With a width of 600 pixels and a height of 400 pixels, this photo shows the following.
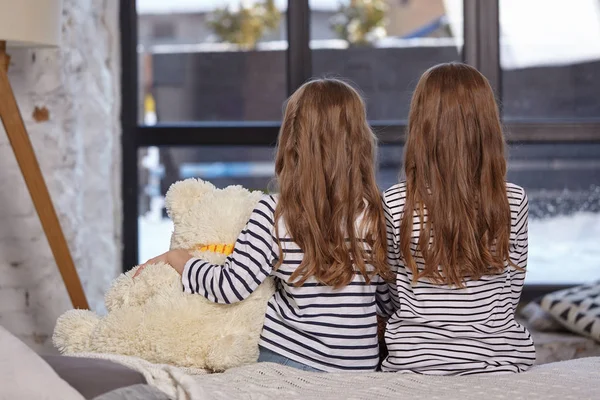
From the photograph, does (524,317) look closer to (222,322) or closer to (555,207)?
(555,207)

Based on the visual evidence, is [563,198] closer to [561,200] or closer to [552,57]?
[561,200]

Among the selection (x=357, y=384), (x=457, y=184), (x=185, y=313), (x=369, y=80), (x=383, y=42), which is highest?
(x=383, y=42)

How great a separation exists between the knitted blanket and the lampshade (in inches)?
38.4

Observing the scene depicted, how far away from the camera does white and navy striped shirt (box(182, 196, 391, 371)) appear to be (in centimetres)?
167

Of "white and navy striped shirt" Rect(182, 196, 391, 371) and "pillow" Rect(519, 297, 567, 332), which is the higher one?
"white and navy striped shirt" Rect(182, 196, 391, 371)

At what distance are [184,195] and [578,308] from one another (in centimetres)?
142

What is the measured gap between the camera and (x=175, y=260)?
5.61 feet

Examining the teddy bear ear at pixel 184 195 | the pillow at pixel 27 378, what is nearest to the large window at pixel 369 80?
the teddy bear ear at pixel 184 195

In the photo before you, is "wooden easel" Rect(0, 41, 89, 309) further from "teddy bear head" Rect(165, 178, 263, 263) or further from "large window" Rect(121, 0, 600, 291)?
"large window" Rect(121, 0, 600, 291)

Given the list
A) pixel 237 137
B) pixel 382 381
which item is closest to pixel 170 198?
pixel 382 381

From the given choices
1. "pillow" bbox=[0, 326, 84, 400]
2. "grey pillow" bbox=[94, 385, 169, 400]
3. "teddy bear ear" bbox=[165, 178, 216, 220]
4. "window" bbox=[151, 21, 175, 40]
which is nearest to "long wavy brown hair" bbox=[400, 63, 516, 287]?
"teddy bear ear" bbox=[165, 178, 216, 220]

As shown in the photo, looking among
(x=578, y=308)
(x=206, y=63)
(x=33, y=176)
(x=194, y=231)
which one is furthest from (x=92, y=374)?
(x=206, y=63)

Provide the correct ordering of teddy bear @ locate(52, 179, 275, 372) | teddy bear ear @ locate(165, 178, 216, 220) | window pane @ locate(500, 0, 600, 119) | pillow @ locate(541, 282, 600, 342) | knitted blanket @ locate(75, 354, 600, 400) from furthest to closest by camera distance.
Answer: window pane @ locate(500, 0, 600, 119)
pillow @ locate(541, 282, 600, 342)
teddy bear ear @ locate(165, 178, 216, 220)
teddy bear @ locate(52, 179, 275, 372)
knitted blanket @ locate(75, 354, 600, 400)

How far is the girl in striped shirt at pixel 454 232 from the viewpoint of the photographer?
1.68 meters
